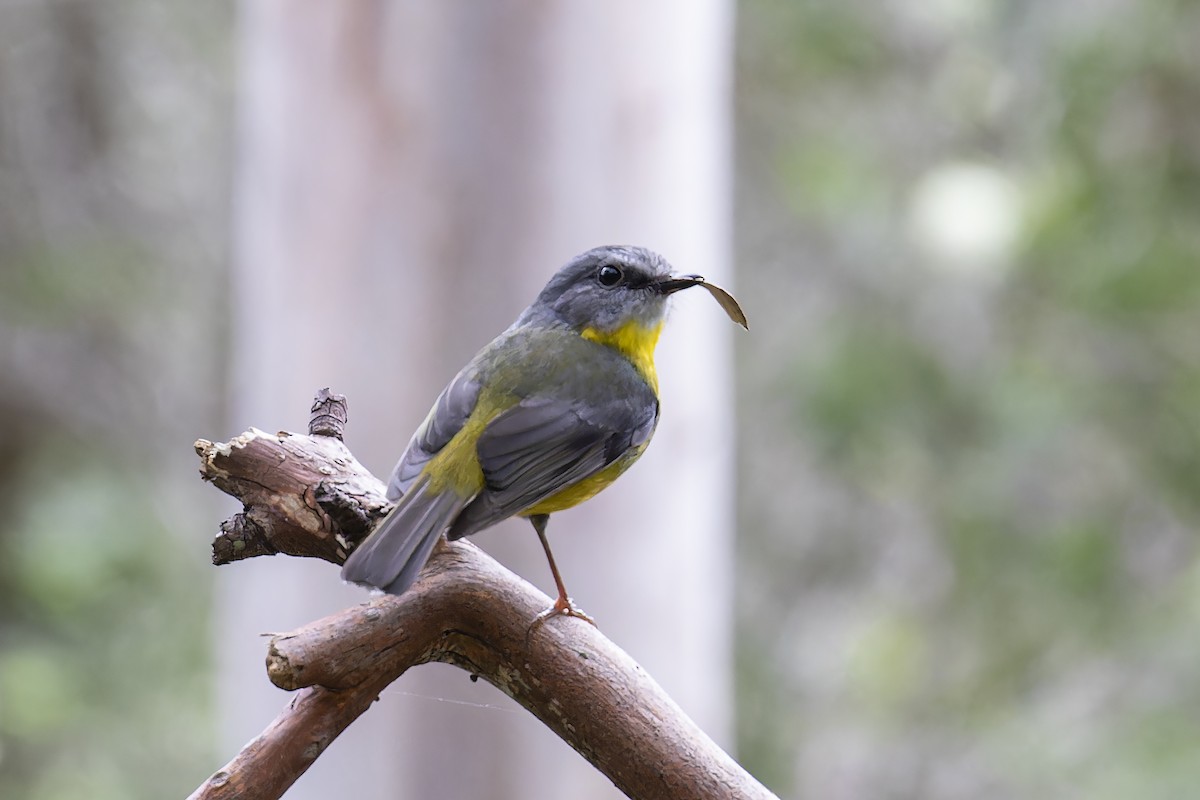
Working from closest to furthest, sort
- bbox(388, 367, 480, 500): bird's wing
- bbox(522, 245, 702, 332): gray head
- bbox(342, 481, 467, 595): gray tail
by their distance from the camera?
bbox(342, 481, 467, 595): gray tail
bbox(388, 367, 480, 500): bird's wing
bbox(522, 245, 702, 332): gray head

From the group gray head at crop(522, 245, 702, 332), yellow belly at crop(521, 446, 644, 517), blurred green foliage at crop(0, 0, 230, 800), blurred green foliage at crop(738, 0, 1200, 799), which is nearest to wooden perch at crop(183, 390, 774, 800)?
yellow belly at crop(521, 446, 644, 517)

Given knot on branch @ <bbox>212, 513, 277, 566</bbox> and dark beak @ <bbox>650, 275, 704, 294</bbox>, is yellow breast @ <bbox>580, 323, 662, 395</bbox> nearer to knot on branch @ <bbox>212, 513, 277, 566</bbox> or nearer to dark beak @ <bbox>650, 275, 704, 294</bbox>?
dark beak @ <bbox>650, 275, 704, 294</bbox>

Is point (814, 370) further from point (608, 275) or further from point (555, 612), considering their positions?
point (555, 612)

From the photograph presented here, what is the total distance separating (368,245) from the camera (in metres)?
3.38

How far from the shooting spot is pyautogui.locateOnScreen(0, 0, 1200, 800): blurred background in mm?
4289

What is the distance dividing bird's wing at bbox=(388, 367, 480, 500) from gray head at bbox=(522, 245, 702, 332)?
0.21 m

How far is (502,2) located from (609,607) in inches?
64.1

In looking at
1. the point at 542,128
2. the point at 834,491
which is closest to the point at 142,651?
the point at 834,491

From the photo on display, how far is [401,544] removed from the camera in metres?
1.37

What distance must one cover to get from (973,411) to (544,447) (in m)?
3.73

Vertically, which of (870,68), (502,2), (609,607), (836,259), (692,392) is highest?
(870,68)

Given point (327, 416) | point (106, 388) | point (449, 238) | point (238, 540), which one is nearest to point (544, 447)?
point (327, 416)

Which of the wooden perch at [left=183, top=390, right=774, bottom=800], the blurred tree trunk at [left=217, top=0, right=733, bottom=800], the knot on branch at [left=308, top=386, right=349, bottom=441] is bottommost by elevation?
the wooden perch at [left=183, top=390, right=774, bottom=800]

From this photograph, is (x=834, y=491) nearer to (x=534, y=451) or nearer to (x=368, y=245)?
(x=368, y=245)
